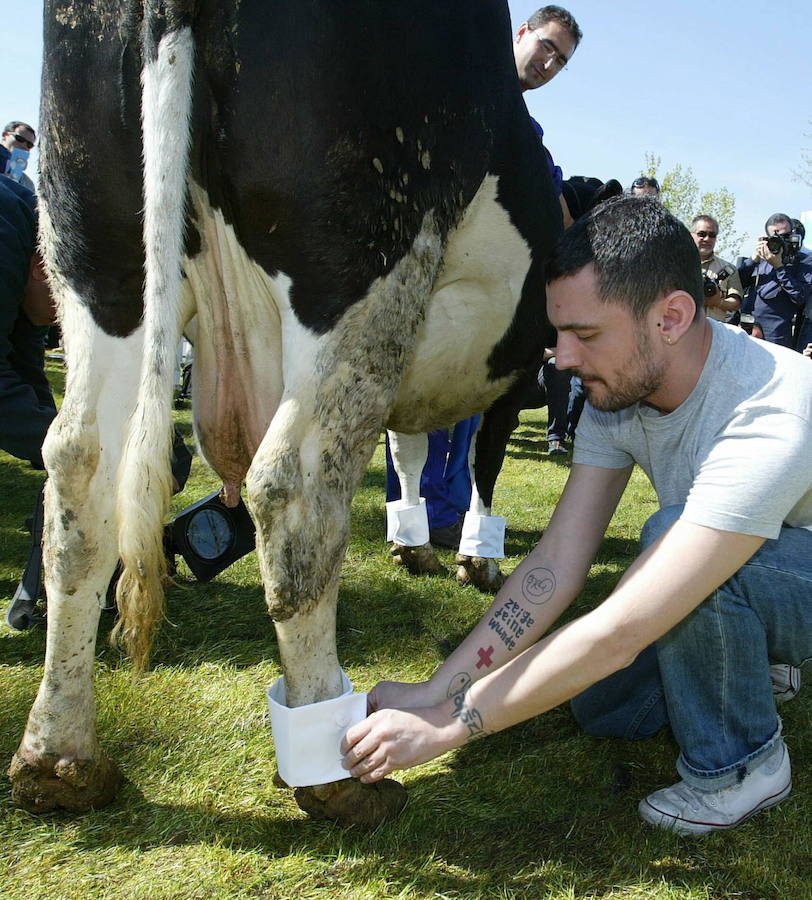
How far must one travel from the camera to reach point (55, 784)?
2.03 meters

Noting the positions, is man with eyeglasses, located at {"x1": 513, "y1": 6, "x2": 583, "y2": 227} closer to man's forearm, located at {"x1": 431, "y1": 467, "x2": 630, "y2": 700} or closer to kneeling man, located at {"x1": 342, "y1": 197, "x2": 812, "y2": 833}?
kneeling man, located at {"x1": 342, "y1": 197, "x2": 812, "y2": 833}

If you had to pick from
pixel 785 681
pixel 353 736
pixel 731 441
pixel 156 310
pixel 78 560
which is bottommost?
pixel 785 681

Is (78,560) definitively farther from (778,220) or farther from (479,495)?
(778,220)

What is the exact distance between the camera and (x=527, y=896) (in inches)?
70.4

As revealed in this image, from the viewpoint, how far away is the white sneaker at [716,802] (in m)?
2.02

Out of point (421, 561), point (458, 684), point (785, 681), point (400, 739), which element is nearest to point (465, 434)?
point (421, 561)

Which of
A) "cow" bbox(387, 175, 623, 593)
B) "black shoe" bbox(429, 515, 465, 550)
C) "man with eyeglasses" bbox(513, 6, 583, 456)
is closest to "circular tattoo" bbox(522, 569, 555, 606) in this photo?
"cow" bbox(387, 175, 623, 593)

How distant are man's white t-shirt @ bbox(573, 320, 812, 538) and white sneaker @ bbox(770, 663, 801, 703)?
0.70 m

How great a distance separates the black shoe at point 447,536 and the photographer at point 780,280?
516 centimetres

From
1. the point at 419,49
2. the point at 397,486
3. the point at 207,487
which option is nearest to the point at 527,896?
the point at 419,49

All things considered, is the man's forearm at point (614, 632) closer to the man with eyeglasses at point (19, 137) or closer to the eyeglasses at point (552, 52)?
the eyeglasses at point (552, 52)

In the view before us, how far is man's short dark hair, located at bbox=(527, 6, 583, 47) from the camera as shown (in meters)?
3.80

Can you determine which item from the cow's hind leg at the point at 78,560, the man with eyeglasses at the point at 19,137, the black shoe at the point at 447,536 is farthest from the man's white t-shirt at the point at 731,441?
the man with eyeglasses at the point at 19,137

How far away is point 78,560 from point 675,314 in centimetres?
158
